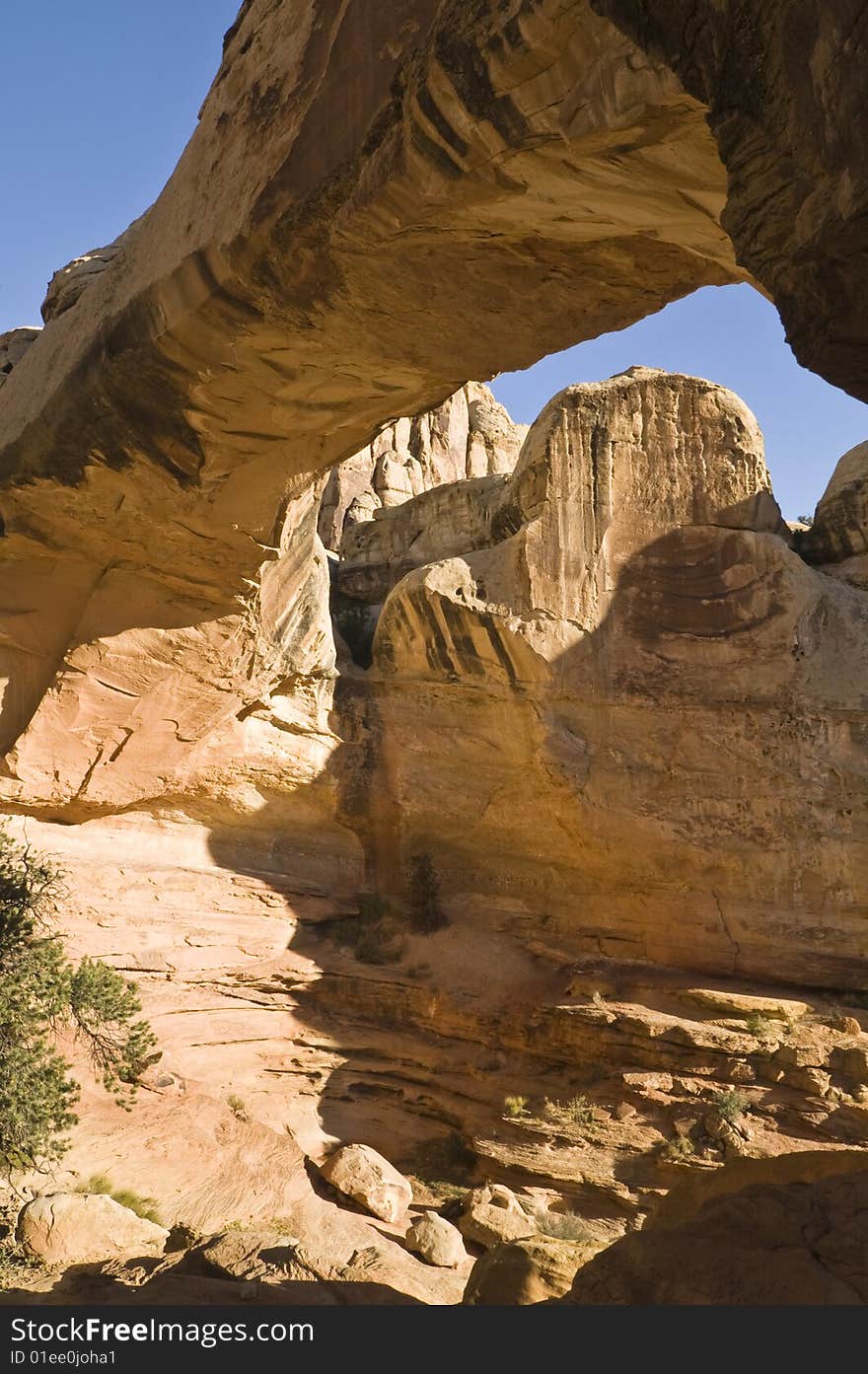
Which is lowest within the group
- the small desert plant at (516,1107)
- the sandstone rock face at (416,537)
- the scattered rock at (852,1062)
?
the small desert plant at (516,1107)

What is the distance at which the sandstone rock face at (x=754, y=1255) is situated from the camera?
3.19 m

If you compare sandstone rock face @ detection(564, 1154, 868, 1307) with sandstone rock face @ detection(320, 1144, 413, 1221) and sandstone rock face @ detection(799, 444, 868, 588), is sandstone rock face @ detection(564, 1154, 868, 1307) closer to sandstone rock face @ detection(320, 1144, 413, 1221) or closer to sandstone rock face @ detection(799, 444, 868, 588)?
sandstone rock face @ detection(320, 1144, 413, 1221)

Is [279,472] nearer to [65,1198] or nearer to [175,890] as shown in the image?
[65,1198]

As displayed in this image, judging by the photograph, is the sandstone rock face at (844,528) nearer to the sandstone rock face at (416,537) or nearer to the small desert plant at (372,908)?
the sandstone rock face at (416,537)

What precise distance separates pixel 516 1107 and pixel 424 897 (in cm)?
379

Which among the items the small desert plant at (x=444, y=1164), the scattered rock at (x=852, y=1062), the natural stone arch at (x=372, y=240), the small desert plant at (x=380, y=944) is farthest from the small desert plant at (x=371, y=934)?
the natural stone arch at (x=372, y=240)

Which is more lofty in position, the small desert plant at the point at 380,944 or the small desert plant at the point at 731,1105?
the small desert plant at the point at 380,944

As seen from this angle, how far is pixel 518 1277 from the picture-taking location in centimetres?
500

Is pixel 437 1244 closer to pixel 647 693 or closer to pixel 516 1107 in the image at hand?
pixel 516 1107

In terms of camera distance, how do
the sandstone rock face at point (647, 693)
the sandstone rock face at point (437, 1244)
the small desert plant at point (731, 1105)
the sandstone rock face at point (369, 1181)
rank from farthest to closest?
1. the sandstone rock face at point (647, 693)
2. the small desert plant at point (731, 1105)
3. the sandstone rock face at point (369, 1181)
4. the sandstone rock face at point (437, 1244)

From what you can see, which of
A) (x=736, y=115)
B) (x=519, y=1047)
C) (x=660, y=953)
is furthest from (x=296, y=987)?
(x=736, y=115)

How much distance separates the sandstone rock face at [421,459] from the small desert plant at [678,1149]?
56.1 feet

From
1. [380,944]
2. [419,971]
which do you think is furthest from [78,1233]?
[380,944]

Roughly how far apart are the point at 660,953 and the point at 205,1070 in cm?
697
